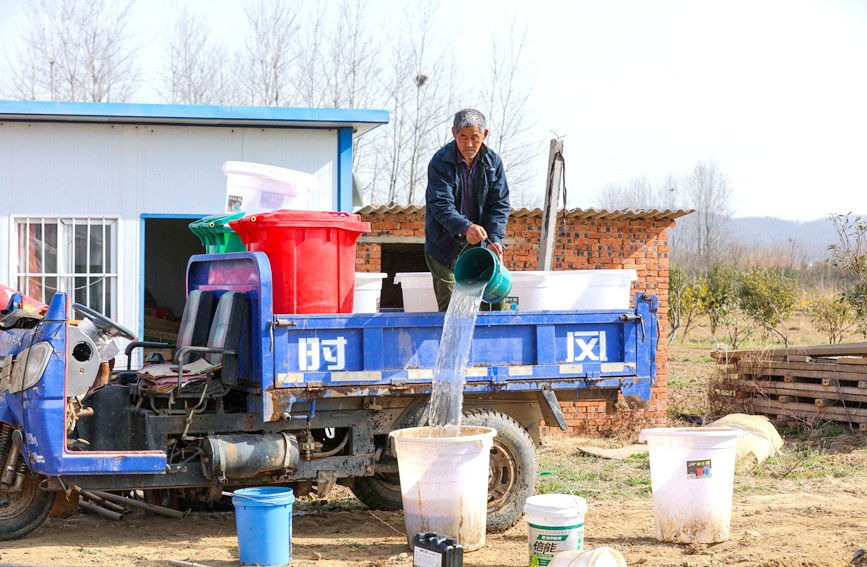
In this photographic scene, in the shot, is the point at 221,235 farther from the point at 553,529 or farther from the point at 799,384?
the point at 799,384

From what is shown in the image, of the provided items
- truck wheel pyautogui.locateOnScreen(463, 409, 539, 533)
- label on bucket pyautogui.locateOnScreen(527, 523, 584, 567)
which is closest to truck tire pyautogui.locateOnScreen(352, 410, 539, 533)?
truck wheel pyautogui.locateOnScreen(463, 409, 539, 533)

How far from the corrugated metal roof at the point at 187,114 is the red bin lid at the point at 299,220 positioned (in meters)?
4.07

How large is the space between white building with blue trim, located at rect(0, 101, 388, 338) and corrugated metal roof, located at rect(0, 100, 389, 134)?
10 mm

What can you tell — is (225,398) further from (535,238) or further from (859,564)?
(535,238)

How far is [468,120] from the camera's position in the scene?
685 cm

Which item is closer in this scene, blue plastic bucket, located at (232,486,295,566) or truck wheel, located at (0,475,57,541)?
blue plastic bucket, located at (232,486,295,566)

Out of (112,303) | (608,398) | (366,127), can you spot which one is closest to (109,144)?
(112,303)

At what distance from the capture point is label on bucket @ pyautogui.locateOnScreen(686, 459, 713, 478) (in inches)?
241

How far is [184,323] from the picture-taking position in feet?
22.9

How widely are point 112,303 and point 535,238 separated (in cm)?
473

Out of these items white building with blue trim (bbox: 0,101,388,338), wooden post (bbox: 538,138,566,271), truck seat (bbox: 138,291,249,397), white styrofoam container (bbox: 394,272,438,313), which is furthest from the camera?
white building with blue trim (bbox: 0,101,388,338)

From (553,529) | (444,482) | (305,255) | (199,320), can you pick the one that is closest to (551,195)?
(305,255)

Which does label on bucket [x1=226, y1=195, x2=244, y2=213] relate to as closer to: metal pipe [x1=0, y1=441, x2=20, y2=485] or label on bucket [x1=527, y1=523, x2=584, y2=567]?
metal pipe [x1=0, y1=441, x2=20, y2=485]

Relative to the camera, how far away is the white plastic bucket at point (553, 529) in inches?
216
